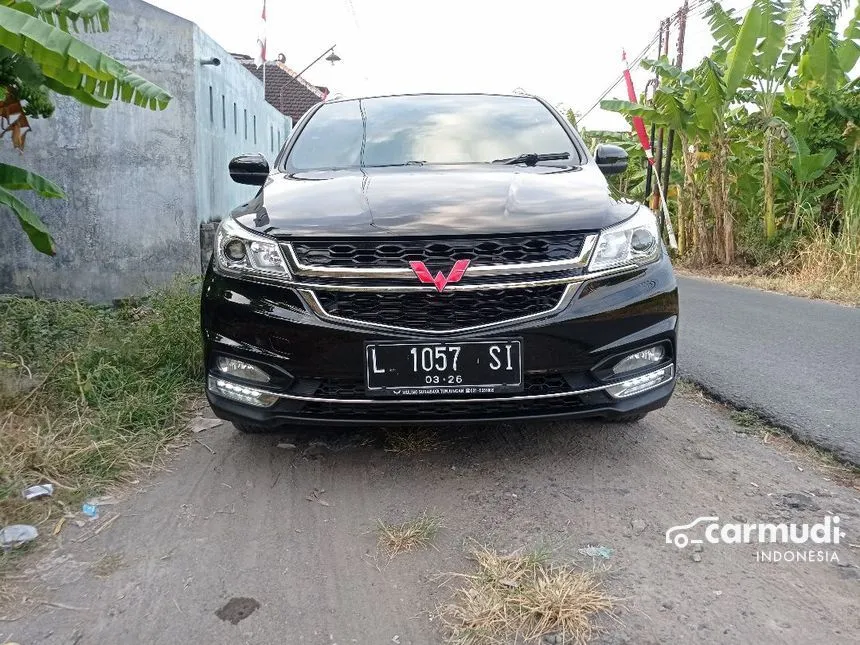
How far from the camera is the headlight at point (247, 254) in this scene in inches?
103

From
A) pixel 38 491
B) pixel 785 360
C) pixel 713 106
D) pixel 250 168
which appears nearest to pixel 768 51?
pixel 713 106

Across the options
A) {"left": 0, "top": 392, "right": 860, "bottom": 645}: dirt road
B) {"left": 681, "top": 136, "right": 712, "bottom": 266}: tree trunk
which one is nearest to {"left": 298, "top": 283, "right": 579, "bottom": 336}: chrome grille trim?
{"left": 0, "top": 392, "right": 860, "bottom": 645}: dirt road

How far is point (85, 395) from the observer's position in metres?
3.51

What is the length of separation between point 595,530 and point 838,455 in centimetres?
125

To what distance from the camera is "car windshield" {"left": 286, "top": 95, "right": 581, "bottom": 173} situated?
369cm

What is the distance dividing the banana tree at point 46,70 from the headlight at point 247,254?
0.72m

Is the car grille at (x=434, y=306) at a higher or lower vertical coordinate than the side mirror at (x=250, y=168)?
lower

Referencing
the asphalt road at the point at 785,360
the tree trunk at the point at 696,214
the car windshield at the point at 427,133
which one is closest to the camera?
the asphalt road at the point at 785,360

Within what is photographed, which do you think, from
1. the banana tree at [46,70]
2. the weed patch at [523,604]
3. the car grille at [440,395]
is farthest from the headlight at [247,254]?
the weed patch at [523,604]

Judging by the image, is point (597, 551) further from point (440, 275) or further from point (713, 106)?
point (713, 106)

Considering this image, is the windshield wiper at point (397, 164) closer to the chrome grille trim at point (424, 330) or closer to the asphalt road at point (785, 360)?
the chrome grille trim at point (424, 330)

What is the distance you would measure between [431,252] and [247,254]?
71 centimetres

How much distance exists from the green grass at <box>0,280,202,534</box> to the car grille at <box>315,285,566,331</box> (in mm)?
1230

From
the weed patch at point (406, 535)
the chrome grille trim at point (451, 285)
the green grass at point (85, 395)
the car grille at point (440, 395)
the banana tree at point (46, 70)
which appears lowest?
the weed patch at point (406, 535)
